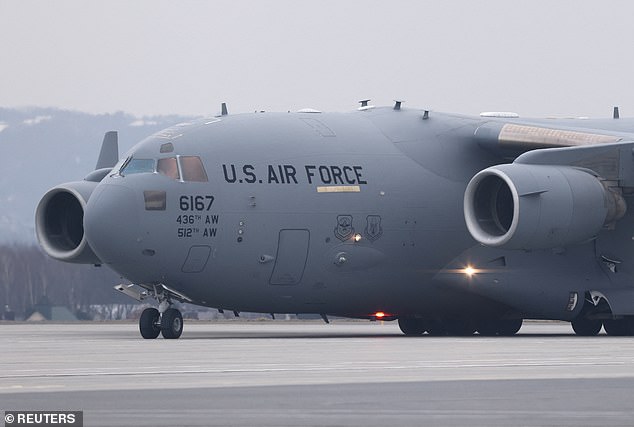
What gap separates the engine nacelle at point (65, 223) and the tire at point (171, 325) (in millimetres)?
4143

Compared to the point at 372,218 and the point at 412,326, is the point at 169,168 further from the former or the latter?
the point at 412,326

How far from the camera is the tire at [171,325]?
28797 millimetres

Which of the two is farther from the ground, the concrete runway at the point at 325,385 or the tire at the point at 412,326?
the concrete runway at the point at 325,385

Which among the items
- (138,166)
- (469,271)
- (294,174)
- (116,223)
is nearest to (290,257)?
(294,174)

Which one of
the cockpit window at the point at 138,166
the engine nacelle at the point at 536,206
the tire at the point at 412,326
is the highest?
the cockpit window at the point at 138,166

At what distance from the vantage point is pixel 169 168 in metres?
29.2

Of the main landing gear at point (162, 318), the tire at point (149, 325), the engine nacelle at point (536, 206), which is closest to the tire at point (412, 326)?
the engine nacelle at point (536, 206)

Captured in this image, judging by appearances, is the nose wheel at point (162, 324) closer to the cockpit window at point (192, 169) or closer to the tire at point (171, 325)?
the tire at point (171, 325)

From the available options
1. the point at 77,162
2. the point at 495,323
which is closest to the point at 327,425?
the point at 495,323

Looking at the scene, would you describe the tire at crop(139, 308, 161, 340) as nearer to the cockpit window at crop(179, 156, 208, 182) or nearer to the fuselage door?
the fuselage door

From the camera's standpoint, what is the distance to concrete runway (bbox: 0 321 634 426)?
11.5 meters

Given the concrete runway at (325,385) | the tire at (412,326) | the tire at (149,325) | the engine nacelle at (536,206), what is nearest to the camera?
the concrete runway at (325,385)

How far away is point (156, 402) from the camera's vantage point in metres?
12.7

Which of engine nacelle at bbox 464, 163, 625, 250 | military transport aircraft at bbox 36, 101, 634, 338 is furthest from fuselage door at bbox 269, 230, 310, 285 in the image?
engine nacelle at bbox 464, 163, 625, 250
